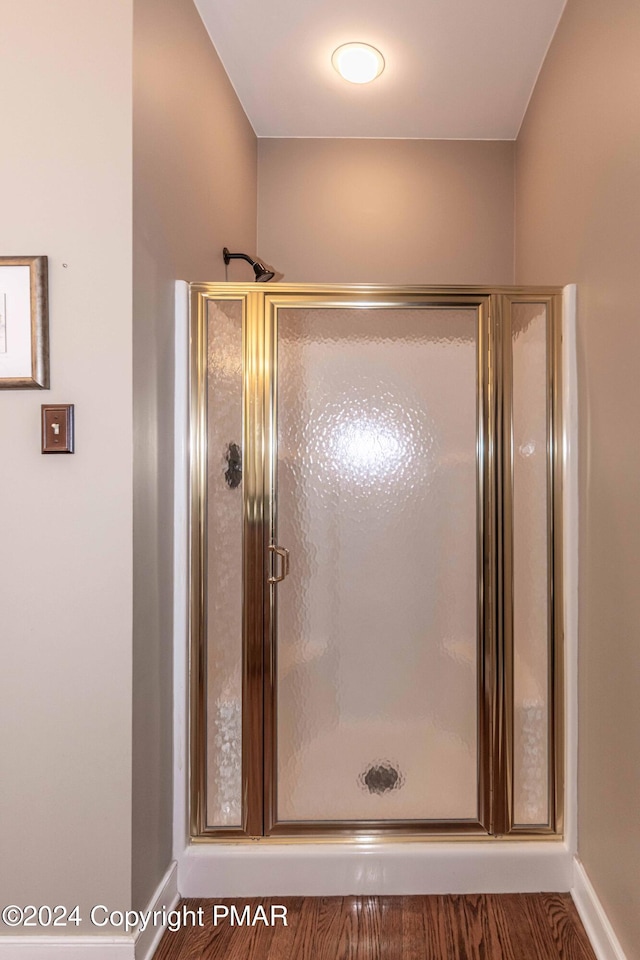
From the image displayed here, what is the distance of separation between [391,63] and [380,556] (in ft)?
5.76

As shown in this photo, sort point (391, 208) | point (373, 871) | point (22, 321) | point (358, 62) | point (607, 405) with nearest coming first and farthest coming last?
point (22, 321) → point (607, 405) → point (373, 871) → point (358, 62) → point (391, 208)

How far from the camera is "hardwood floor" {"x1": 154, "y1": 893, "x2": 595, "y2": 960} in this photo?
1636 mm

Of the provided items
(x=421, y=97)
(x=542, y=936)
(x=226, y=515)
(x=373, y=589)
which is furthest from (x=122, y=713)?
(x=421, y=97)

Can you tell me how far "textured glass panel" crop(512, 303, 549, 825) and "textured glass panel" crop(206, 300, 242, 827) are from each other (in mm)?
824

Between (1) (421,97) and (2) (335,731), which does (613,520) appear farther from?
(1) (421,97)

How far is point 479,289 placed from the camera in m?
1.91

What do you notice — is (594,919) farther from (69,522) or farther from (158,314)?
(158,314)

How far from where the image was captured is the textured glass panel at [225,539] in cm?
192

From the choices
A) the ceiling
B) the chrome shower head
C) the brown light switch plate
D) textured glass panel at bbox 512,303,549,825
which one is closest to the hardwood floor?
textured glass panel at bbox 512,303,549,825

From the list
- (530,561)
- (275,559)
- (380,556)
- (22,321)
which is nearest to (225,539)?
(275,559)

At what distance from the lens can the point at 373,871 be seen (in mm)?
1876

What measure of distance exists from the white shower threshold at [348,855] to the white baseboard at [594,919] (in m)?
0.05

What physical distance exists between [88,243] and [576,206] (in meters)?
1.36

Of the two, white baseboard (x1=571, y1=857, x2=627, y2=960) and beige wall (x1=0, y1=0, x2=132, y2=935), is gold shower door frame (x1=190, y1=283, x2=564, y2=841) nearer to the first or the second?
white baseboard (x1=571, y1=857, x2=627, y2=960)
